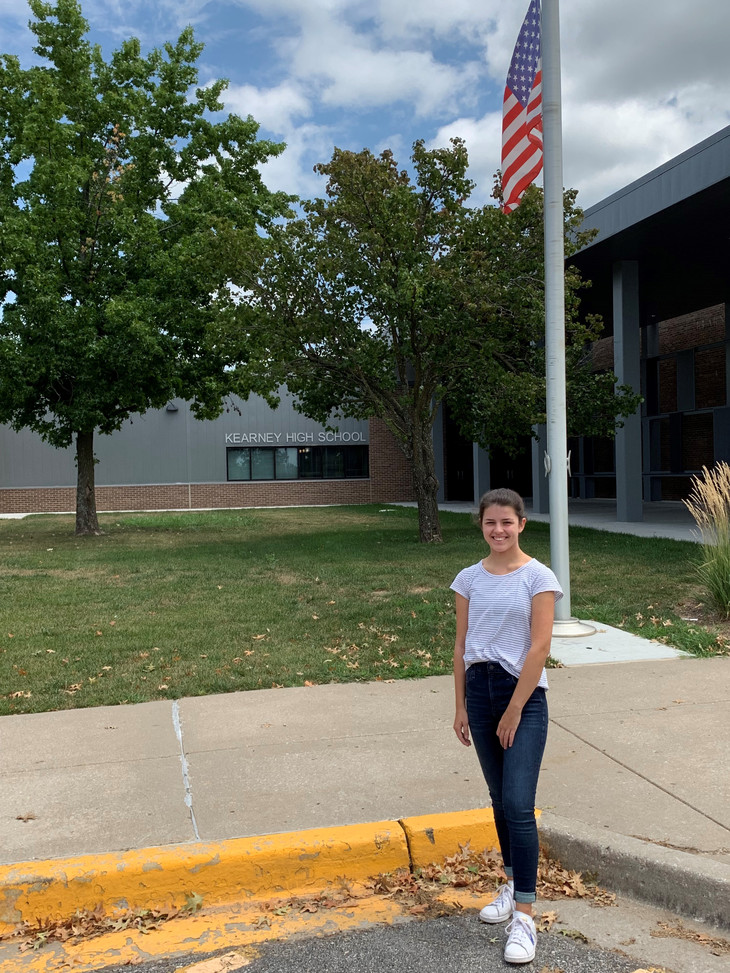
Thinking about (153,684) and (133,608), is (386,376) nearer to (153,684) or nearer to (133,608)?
(133,608)

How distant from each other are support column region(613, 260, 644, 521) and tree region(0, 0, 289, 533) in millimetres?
8538

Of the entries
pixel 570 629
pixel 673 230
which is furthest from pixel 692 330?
pixel 570 629

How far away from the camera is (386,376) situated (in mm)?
18172

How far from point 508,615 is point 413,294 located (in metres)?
13.0

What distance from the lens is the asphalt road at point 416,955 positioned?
3.32 meters

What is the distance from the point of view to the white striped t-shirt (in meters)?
3.40

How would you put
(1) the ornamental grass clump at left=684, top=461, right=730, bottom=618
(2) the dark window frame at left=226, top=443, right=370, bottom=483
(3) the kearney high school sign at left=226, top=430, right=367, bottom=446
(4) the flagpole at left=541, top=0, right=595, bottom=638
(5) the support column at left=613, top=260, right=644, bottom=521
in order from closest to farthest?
(4) the flagpole at left=541, top=0, right=595, bottom=638 < (1) the ornamental grass clump at left=684, top=461, right=730, bottom=618 < (5) the support column at left=613, top=260, right=644, bottom=521 < (3) the kearney high school sign at left=226, top=430, right=367, bottom=446 < (2) the dark window frame at left=226, top=443, right=370, bottom=483

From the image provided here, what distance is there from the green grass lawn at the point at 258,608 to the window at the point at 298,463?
58.4 feet

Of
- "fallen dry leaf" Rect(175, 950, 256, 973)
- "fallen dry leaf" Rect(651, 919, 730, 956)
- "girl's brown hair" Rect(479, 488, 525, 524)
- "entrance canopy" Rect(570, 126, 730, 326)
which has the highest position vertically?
"entrance canopy" Rect(570, 126, 730, 326)

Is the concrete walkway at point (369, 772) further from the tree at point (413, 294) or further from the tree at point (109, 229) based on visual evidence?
the tree at point (109, 229)

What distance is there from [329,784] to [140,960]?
157cm

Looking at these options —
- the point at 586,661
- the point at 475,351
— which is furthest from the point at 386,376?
the point at 586,661

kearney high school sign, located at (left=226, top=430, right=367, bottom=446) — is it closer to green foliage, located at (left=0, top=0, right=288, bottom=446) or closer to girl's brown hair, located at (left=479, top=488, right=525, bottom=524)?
green foliage, located at (left=0, top=0, right=288, bottom=446)

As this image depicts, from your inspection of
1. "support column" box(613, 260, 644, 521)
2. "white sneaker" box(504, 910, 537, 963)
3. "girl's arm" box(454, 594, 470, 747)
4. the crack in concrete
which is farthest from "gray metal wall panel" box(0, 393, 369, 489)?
"white sneaker" box(504, 910, 537, 963)
